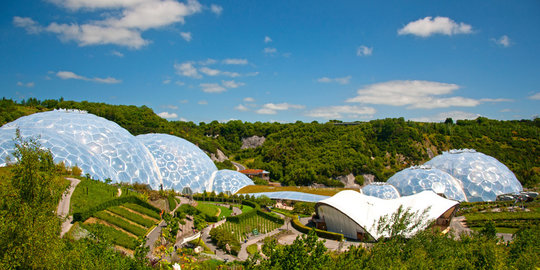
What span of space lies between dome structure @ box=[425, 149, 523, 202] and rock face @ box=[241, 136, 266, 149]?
166ft

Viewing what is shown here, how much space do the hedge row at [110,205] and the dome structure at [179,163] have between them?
34.8 feet

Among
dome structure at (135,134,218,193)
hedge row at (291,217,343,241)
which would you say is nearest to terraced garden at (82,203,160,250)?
dome structure at (135,134,218,193)

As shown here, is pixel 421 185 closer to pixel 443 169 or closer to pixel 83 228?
pixel 443 169

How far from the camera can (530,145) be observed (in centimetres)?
7169

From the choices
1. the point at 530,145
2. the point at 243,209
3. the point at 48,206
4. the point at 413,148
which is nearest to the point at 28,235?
the point at 48,206

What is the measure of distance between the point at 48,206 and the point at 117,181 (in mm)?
23198

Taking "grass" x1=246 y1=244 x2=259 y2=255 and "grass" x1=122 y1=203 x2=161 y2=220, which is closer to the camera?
"grass" x1=246 y1=244 x2=259 y2=255

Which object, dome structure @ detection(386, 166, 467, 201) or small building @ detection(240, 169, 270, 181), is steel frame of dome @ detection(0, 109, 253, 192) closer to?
small building @ detection(240, 169, 270, 181)

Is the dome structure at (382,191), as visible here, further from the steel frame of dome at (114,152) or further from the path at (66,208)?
the path at (66,208)

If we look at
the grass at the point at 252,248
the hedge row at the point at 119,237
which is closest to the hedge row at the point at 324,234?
the grass at the point at 252,248

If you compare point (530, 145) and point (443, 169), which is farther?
point (530, 145)

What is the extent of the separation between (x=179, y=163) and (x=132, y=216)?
17.1 m

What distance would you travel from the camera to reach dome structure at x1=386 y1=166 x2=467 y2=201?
4058cm

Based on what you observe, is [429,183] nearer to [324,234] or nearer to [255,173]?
[324,234]
